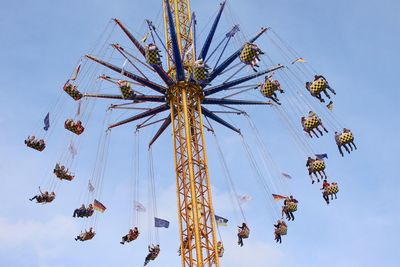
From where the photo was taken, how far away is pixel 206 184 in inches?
1239

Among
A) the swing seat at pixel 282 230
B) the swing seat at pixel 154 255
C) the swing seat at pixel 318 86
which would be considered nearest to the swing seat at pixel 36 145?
the swing seat at pixel 154 255

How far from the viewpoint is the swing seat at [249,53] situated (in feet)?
95.7

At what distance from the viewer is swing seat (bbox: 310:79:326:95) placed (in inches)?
1164

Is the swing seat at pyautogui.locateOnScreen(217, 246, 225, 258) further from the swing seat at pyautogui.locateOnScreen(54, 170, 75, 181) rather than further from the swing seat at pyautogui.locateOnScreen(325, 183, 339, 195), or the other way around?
the swing seat at pyautogui.locateOnScreen(54, 170, 75, 181)

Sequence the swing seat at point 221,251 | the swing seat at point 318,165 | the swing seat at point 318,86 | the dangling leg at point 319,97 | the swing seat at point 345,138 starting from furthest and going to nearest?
the swing seat at point 221,251, the swing seat at point 318,165, the dangling leg at point 319,97, the swing seat at point 345,138, the swing seat at point 318,86

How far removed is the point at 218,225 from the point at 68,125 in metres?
10.7

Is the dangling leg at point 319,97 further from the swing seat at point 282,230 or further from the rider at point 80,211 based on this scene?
the rider at point 80,211

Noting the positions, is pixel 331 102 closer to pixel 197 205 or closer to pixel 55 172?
pixel 197 205

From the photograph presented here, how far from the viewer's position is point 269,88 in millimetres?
30719

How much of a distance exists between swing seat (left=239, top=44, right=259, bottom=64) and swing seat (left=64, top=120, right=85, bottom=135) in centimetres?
1107

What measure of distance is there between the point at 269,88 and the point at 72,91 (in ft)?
37.6

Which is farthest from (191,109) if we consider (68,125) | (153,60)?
(68,125)

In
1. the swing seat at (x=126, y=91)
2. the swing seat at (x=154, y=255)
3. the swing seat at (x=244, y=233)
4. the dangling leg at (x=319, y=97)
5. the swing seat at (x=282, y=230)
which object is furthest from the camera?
the swing seat at (x=244, y=233)

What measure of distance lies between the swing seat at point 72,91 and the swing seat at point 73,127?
60.3 inches
